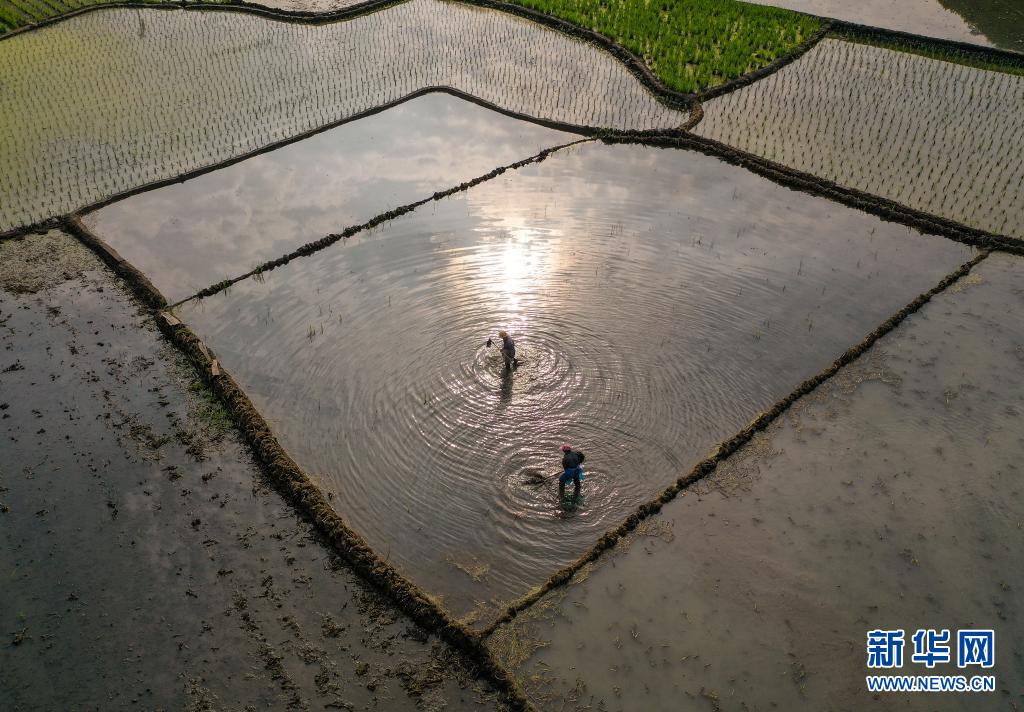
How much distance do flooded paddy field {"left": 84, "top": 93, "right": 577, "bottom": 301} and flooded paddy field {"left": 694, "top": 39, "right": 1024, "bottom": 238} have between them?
310cm

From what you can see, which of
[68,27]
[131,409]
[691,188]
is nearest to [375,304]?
[131,409]

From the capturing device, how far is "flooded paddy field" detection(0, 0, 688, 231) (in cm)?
1137

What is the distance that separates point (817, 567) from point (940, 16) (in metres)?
13.4

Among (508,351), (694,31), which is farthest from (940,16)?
(508,351)

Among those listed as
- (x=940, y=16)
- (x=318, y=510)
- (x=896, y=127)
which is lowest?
(x=318, y=510)

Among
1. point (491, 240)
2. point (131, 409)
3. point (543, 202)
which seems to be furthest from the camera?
point (543, 202)

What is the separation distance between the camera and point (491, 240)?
32.5ft

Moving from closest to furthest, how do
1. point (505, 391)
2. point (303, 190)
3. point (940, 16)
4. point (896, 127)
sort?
1. point (505, 391)
2. point (303, 190)
3. point (896, 127)
4. point (940, 16)

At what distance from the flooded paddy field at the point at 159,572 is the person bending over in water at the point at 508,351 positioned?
247 centimetres

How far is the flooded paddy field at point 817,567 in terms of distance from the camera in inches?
222

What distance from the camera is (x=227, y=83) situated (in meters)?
13.3

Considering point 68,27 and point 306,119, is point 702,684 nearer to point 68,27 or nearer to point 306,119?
→ point 306,119

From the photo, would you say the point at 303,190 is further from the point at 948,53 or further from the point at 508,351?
the point at 948,53

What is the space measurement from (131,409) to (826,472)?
6.42 metres
